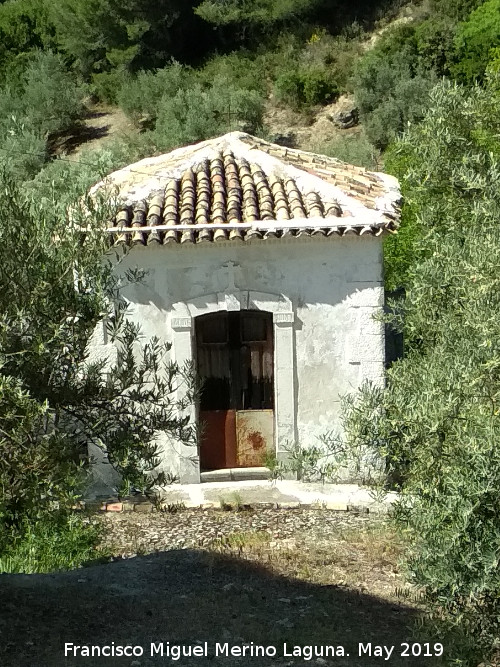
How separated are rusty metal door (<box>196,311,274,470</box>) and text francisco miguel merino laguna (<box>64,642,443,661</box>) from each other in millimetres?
4230

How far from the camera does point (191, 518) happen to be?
9.60m

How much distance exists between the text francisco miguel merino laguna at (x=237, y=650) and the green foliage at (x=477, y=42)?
830 inches

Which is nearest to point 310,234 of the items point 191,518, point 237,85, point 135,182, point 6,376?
point 135,182

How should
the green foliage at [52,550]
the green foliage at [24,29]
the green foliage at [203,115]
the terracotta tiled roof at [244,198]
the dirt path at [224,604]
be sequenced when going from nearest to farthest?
the dirt path at [224,604]
the green foliage at [52,550]
the terracotta tiled roof at [244,198]
the green foliage at [203,115]
the green foliage at [24,29]

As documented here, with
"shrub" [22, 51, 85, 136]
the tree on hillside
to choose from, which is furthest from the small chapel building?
"shrub" [22, 51, 85, 136]

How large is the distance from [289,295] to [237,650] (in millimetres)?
4842

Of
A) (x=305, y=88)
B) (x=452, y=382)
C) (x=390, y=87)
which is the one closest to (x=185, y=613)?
(x=452, y=382)

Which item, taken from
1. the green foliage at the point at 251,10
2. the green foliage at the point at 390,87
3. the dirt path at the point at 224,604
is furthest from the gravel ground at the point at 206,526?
the green foliage at the point at 251,10

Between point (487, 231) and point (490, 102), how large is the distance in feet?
4.53

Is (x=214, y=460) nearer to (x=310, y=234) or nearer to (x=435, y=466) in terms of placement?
(x=310, y=234)

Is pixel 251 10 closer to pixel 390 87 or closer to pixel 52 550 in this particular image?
pixel 390 87

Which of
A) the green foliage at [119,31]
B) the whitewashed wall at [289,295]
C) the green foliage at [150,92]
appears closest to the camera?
the whitewashed wall at [289,295]

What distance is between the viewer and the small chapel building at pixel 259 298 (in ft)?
31.9

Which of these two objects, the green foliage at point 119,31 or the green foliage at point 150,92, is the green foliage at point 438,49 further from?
the green foliage at point 119,31
